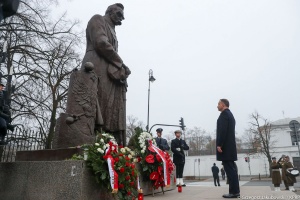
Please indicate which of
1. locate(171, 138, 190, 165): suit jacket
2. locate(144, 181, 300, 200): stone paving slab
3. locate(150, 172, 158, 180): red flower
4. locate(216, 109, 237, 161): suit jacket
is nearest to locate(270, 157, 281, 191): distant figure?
locate(171, 138, 190, 165): suit jacket

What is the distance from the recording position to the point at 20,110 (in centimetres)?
1232

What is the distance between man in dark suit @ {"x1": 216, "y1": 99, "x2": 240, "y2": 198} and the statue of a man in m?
2.13

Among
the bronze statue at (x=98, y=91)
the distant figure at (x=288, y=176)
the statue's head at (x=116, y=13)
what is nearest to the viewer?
the bronze statue at (x=98, y=91)

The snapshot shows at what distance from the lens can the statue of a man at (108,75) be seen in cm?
570

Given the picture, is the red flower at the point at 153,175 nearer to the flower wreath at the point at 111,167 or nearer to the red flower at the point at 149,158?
the red flower at the point at 149,158

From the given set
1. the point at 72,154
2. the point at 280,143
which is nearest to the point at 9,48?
the point at 72,154

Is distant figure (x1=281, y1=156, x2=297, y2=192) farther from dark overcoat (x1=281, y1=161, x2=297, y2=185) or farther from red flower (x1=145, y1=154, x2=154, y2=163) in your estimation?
red flower (x1=145, y1=154, x2=154, y2=163)

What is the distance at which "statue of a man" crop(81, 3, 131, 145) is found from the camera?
224 inches

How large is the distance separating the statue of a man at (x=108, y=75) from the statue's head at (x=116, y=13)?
44cm

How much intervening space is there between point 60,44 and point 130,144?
29.6 ft

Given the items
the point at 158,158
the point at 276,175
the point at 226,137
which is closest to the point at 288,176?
the point at 276,175

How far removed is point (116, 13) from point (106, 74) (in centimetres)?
176

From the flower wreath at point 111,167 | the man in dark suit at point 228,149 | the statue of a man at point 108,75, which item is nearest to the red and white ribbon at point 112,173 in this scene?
the flower wreath at point 111,167

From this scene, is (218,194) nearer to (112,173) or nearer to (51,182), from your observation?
(112,173)
